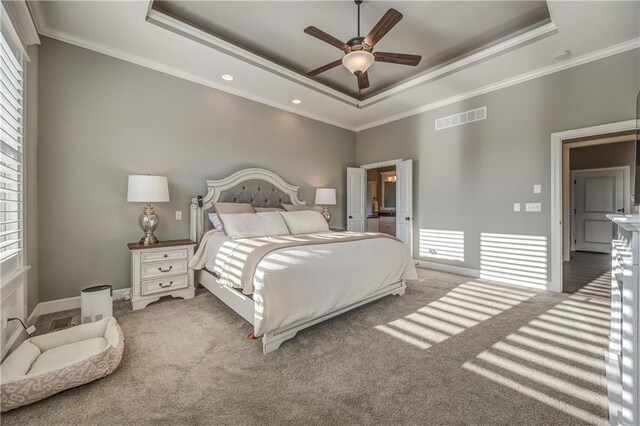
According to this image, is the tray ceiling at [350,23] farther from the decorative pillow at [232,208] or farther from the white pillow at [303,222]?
the white pillow at [303,222]

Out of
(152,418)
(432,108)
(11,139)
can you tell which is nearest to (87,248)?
(11,139)

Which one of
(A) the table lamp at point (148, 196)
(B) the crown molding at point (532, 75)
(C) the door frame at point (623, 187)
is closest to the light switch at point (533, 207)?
(B) the crown molding at point (532, 75)

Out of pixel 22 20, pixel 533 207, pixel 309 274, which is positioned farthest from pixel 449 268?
pixel 22 20

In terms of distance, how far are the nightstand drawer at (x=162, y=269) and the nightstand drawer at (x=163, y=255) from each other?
0.05m

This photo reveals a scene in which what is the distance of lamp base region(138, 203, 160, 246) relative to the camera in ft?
10.1

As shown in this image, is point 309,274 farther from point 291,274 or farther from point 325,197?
point 325,197

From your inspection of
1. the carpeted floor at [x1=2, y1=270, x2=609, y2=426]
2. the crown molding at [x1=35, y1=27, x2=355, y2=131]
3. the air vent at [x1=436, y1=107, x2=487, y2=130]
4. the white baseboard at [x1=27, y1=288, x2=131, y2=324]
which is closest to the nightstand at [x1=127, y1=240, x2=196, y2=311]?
the carpeted floor at [x1=2, y1=270, x2=609, y2=426]

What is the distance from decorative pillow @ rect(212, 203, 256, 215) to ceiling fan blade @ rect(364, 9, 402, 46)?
2.52 m

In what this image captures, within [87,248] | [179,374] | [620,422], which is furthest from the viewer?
[87,248]

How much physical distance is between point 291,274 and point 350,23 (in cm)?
282

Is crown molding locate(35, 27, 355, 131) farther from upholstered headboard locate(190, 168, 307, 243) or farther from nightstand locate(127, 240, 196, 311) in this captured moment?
nightstand locate(127, 240, 196, 311)

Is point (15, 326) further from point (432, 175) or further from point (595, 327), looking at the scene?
point (432, 175)

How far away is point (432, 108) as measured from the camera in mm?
4648

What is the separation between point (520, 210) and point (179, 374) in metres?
4.38
